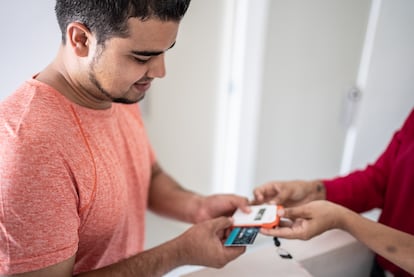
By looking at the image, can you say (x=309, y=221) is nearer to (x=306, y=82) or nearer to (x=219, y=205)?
(x=219, y=205)

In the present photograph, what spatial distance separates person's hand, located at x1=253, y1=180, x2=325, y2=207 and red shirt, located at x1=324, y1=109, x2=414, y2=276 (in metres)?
0.04

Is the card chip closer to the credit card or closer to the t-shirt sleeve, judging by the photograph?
the credit card

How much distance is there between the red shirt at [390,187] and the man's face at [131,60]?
2.05 feet

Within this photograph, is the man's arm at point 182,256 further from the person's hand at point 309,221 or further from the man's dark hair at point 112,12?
the man's dark hair at point 112,12

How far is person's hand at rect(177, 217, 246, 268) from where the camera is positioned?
0.75 metres

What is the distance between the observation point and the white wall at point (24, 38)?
0.83m

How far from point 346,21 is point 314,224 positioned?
95 cm

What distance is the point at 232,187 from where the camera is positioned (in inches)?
59.4

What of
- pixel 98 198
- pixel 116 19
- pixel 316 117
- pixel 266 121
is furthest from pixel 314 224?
pixel 316 117

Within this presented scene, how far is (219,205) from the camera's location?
0.96 meters

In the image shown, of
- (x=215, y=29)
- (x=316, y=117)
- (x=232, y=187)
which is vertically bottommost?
(x=232, y=187)

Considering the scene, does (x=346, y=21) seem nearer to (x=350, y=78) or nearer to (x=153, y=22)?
(x=350, y=78)

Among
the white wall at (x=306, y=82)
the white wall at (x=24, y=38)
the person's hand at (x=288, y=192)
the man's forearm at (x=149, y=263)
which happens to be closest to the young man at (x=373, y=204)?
the person's hand at (x=288, y=192)

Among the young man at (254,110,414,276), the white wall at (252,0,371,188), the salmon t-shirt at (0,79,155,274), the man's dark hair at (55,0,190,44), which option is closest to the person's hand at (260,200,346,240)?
the young man at (254,110,414,276)
